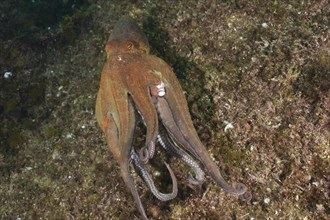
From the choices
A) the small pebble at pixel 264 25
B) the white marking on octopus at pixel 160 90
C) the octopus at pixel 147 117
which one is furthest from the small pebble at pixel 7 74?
the small pebble at pixel 264 25

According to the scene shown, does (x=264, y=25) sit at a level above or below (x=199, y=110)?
above

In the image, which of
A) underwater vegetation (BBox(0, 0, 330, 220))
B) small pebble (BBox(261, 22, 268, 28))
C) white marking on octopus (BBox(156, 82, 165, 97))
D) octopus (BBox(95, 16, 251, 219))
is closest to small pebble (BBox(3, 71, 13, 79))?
underwater vegetation (BBox(0, 0, 330, 220))

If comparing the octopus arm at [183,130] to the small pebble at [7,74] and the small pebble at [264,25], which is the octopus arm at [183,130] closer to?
the small pebble at [264,25]

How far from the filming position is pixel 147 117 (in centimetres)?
369

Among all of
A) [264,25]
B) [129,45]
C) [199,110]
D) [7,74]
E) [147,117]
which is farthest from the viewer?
[7,74]

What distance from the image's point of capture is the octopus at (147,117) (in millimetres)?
3637

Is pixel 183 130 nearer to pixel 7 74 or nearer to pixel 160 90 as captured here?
pixel 160 90

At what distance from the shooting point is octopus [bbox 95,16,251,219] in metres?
3.64

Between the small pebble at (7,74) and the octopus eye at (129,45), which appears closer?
the octopus eye at (129,45)

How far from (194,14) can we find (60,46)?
2.08 meters

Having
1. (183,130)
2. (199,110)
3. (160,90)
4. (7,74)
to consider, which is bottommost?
(7,74)

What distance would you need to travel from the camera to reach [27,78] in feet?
20.3

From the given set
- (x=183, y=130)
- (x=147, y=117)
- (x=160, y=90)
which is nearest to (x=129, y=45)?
(x=160, y=90)

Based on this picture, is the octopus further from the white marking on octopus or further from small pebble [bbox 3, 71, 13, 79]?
small pebble [bbox 3, 71, 13, 79]
